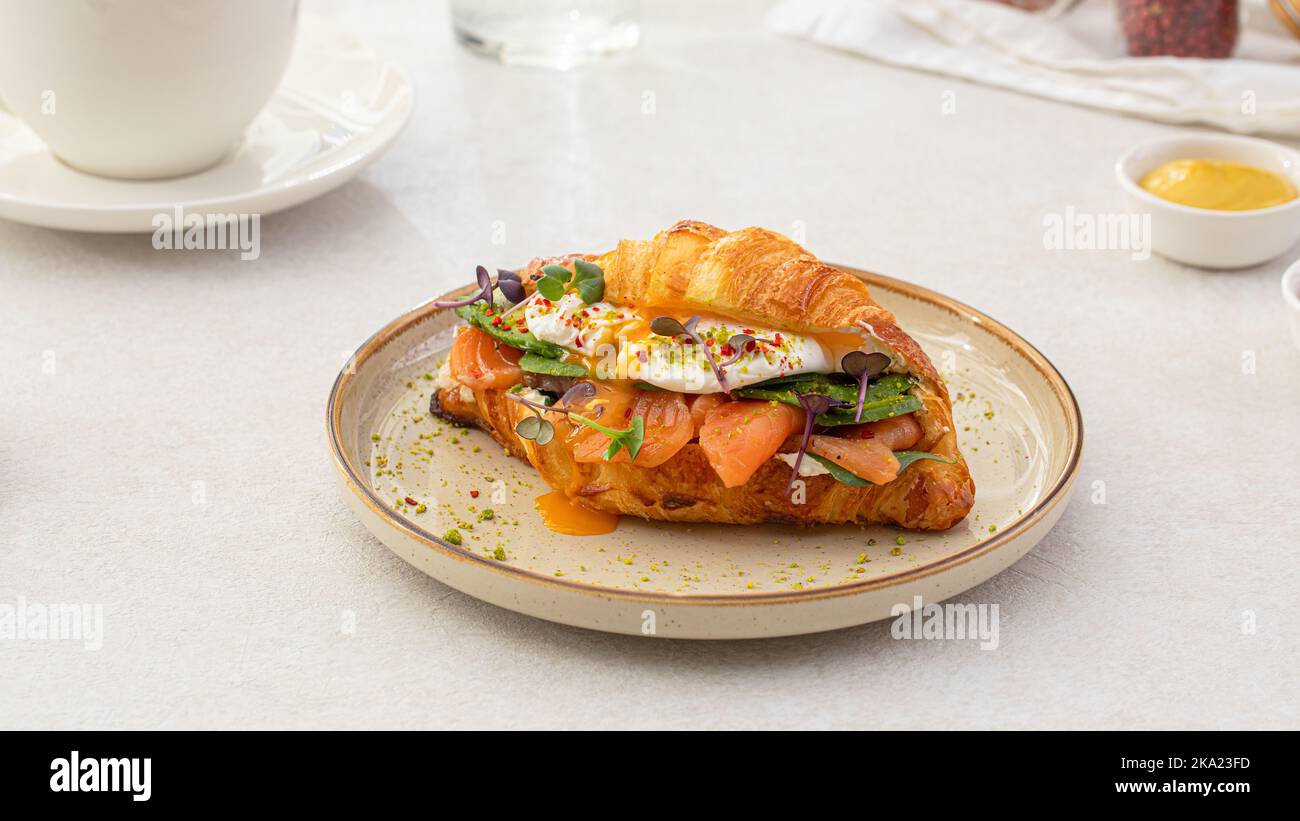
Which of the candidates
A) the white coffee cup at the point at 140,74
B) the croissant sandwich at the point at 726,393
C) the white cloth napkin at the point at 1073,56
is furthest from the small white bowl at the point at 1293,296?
the white coffee cup at the point at 140,74

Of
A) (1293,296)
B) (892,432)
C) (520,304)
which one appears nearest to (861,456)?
(892,432)

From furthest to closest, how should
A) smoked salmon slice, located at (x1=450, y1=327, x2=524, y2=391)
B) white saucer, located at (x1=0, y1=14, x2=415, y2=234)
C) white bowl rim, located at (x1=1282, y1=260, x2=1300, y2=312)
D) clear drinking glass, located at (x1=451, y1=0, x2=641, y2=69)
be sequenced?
clear drinking glass, located at (x1=451, y1=0, x2=641, y2=69) → white saucer, located at (x1=0, y1=14, x2=415, y2=234) → white bowl rim, located at (x1=1282, y1=260, x2=1300, y2=312) → smoked salmon slice, located at (x1=450, y1=327, x2=524, y2=391)

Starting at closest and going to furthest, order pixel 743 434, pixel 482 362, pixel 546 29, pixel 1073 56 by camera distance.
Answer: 1. pixel 743 434
2. pixel 482 362
3. pixel 1073 56
4. pixel 546 29

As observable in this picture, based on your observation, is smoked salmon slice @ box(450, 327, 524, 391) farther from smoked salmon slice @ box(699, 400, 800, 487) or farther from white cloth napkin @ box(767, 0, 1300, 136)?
white cloth napkin @ box(767, 0, 1300, 136)

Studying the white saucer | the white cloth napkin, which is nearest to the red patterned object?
the white cloth napkin

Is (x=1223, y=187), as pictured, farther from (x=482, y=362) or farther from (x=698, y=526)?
(x=482, y=362)
